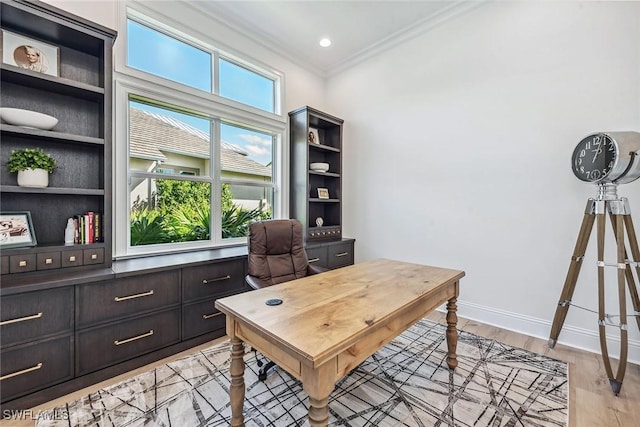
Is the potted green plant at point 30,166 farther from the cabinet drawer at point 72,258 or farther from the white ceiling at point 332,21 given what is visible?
the white ceiling at point 332,21

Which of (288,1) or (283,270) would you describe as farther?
(288,1)

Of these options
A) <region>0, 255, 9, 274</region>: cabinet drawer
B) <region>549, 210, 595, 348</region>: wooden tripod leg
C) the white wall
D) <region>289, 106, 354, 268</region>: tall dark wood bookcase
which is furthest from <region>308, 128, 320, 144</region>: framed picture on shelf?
<region>0, 255, 9, 274</region>: cabinet drawer

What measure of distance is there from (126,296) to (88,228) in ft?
2.02

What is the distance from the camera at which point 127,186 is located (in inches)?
96.8

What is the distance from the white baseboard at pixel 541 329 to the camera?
214cm

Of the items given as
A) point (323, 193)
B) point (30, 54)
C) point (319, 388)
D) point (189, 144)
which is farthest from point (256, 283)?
point (30, 54)

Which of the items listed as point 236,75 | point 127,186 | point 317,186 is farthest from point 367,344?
point 236,75

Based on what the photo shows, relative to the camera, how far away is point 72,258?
75.9 inches

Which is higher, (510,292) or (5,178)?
(5,178)

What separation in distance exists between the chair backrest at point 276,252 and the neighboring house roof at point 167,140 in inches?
50.3

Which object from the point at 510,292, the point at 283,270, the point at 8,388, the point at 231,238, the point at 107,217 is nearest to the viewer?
the point at 8,388

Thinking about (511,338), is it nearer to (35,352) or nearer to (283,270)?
(283,270)

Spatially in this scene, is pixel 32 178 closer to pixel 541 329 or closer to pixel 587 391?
pixel 587 391

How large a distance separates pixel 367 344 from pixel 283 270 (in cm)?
126
